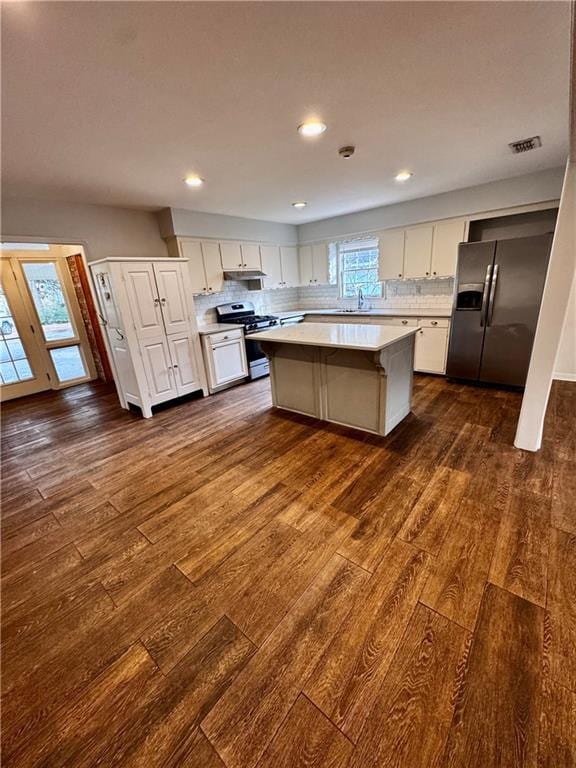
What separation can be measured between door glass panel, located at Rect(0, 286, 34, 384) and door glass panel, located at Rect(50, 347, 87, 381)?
0.43m

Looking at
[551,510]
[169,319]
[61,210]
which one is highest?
[61,210]

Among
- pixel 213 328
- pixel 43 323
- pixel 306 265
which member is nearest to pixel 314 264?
pixel 306 265

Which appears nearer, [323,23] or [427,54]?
[323,23]

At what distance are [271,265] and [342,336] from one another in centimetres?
325

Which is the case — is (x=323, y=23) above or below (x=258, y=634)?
above

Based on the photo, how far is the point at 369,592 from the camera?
153 centimetres

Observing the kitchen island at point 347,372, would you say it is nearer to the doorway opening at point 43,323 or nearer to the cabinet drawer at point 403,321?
the cabinet drawer at point 403,321

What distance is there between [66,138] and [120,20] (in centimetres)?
122

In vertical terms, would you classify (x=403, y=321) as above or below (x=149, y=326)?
below

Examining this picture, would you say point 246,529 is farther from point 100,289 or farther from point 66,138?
point 100,289

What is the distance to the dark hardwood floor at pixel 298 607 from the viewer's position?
1.06 metres

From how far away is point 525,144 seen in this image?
2684mm

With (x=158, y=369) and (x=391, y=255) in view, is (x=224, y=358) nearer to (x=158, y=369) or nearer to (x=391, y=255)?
(x=158, y=369)

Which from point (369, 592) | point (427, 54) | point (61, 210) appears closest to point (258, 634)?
point (369, 592)
